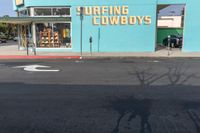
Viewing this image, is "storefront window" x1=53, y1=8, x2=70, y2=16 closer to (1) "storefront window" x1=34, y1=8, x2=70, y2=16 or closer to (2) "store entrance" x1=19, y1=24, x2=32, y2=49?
(1) "storefront window" x1=34, y1=8, x2=70, y2=16

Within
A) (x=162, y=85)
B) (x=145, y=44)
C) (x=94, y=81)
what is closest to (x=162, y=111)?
(x=162, y=85)

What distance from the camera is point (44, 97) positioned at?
759cm

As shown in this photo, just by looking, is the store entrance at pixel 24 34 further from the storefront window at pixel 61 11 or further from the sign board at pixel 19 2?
the storefront window at pixel 61 11

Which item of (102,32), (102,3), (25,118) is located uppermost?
(102,3)

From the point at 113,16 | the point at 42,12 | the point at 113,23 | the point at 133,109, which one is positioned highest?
the point at 42,12

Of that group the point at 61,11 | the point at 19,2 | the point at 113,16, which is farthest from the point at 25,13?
the point at 113,16

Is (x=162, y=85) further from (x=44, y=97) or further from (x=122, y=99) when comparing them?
(x=44, y=97)

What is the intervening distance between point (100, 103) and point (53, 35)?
53.9 ft

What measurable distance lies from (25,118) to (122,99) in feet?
8.76

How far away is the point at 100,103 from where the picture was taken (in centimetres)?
691

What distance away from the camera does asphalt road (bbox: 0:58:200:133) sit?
5.34m

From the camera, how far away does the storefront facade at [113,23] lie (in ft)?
67.9

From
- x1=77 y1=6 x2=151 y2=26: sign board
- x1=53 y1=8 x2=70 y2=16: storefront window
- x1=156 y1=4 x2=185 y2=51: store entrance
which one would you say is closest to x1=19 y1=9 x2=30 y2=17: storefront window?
x1=53 y1=8 x2=70 y2=16: storefront window

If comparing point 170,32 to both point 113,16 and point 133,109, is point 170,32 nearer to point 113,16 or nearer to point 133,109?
point 113,16
